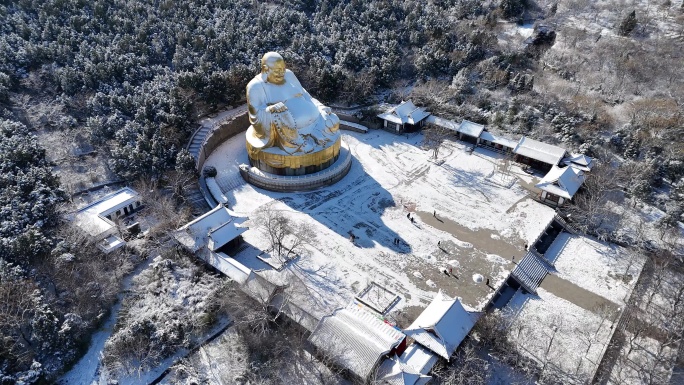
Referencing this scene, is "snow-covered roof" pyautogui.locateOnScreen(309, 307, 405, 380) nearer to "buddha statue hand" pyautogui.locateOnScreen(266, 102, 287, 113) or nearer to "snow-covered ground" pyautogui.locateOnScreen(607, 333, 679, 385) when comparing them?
"snow-covered ground" pyautogui.locateOnScreen(607, 333, 679, 385)

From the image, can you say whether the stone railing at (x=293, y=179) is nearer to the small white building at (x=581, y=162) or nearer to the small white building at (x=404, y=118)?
the small white building at (x=404, y=118)

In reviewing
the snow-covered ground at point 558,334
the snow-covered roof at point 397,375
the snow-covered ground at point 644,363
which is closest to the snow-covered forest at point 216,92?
the snow-covered roof at point 397,375

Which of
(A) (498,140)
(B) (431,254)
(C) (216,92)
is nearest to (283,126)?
(C) (216,92)

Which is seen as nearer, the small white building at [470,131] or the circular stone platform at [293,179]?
the circular stone platform at [293,179]

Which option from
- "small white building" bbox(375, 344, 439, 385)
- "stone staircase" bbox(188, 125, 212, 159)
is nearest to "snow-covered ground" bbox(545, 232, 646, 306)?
"small white building" bbox(375, 344, 439, 385)

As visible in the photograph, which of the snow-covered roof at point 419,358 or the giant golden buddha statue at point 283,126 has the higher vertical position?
the giant golden buddha statue at point 283,126

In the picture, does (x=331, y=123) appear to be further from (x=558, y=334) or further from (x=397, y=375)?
(x=558, y=334)
